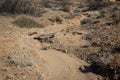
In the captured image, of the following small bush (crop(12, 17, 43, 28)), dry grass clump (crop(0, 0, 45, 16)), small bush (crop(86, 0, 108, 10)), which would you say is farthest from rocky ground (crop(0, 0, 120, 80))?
small bush (crop(86, 0, 108, 10))

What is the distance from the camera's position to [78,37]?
45.5ft

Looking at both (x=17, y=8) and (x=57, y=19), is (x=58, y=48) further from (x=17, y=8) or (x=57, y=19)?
(x=17, y=8)

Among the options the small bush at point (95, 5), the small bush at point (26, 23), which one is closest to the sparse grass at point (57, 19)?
the small bush at point (26, 23)

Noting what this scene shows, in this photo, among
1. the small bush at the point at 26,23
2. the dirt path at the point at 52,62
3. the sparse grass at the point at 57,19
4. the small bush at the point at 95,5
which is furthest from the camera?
the small bush at the point at 95,5

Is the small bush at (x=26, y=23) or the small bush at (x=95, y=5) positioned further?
the small bush at (x=95, y=5)

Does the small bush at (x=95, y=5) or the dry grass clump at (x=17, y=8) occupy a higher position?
the dry grass clump at (x=17, y=8)

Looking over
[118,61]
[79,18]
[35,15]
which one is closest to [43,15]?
[35,15]

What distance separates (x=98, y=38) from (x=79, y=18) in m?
6.57

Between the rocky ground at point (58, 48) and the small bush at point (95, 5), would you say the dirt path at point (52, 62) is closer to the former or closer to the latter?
the rocky ground at point (58, 48)

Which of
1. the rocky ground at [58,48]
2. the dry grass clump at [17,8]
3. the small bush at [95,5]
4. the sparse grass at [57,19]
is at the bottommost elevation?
the small bush at [95,5]

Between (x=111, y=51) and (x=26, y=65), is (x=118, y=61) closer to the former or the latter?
(x=111, y=51)

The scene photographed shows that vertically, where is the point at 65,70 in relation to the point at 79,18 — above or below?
above

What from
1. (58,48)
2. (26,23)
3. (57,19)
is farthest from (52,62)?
(57,19)

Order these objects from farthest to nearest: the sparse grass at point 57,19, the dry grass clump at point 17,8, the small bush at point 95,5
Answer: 1. the small bush at point 95,5
2. the dry grass clump at point 17,8
3. the sparse grass at point 57,19
